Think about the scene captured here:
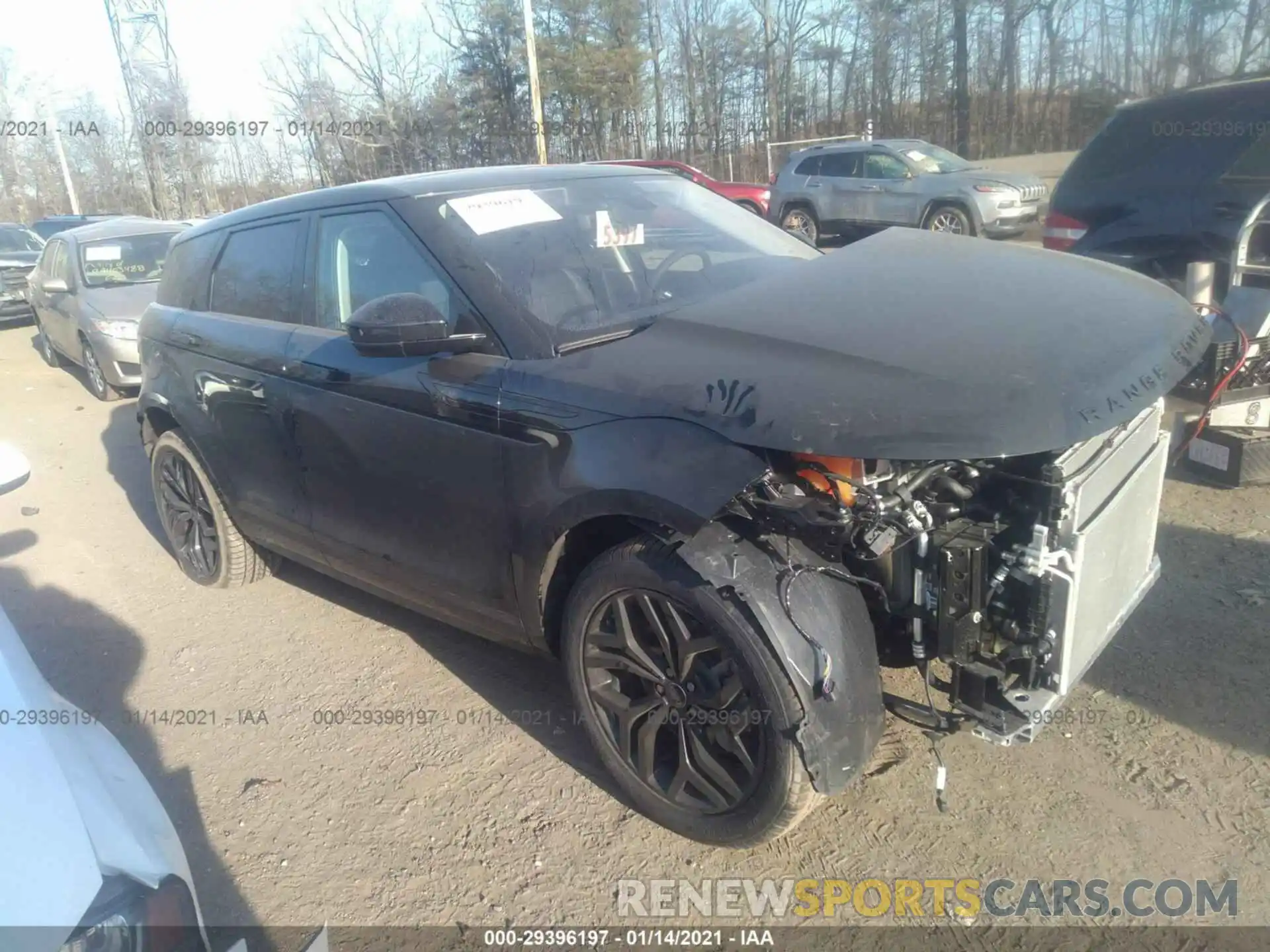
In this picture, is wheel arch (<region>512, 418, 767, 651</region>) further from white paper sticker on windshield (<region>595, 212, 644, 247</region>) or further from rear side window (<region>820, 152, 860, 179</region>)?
rear side window (<region>820, 152, 860, 179</region>)

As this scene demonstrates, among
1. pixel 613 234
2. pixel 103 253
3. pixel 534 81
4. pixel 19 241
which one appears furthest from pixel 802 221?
pixel 613 234

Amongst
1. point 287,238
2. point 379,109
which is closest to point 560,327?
point 287,238

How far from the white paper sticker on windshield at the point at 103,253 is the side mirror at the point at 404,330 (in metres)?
8.87

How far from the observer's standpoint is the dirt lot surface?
260cm

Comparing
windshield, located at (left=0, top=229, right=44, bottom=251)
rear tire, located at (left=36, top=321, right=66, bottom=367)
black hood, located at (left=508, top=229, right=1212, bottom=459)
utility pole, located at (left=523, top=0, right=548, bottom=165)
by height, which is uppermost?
utility pole, located at (left=523, top=0, right=548, bottom=165)

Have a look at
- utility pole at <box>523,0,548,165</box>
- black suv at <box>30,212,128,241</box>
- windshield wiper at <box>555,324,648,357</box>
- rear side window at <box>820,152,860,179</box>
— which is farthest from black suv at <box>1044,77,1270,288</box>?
black suv at <box>30,212,128,241</box>

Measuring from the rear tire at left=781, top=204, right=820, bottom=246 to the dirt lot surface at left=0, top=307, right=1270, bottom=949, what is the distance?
1325 centimetres

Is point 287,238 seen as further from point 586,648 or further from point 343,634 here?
point 586,648

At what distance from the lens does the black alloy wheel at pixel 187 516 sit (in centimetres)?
467

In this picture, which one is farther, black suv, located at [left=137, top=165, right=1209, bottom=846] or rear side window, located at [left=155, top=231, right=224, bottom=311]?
rear side window, located at [left=155, top=231, right=224, bottom=311]

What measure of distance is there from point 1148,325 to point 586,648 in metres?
1.82

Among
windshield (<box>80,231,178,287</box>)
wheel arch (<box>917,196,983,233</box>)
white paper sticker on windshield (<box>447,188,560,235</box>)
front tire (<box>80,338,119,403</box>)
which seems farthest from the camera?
wheel arch (<box>917,196,983,233</box>)

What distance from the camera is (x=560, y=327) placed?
9.45ft

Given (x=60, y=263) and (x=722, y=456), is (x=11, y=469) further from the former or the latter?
(x=60, y=263)
